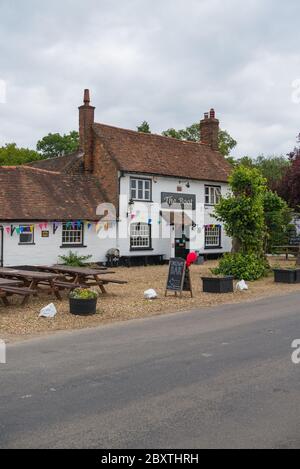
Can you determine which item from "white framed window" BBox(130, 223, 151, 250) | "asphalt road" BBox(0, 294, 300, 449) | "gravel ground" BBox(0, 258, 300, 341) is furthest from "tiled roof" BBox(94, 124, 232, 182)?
"asphalt road" BBox(0, 294, 300, 449)

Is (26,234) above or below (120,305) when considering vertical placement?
above

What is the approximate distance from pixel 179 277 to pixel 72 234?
32.7ft

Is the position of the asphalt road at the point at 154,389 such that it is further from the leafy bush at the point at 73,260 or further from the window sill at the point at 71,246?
the window sill at the point at 71,246

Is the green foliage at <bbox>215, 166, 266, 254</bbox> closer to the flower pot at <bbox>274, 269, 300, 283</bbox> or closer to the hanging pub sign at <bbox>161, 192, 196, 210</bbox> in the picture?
the flower pot at <bbox>274, 269, 300, 283</bbox>

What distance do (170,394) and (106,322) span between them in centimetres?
503

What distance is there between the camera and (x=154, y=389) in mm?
6262

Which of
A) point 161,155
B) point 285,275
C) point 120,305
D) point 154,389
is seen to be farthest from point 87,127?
point 154,389

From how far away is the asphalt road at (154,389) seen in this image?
190 inches

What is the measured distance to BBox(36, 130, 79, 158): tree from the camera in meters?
64.2

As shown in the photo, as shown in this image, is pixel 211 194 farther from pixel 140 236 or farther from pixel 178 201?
pixel 140 236

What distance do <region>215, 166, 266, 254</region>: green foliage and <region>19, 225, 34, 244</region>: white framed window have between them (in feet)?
25.6

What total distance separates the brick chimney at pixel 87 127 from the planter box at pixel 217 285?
1252 centimetres

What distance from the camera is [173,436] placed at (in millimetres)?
4805

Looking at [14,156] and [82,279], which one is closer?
[82,279]
